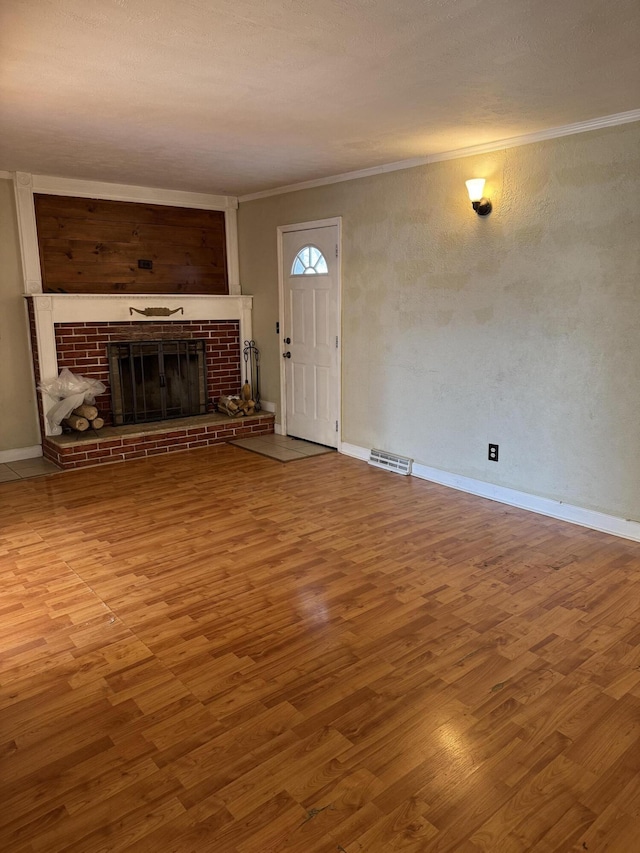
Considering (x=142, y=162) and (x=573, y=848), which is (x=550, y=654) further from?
(x=142, y=162)

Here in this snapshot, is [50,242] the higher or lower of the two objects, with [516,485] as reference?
higher

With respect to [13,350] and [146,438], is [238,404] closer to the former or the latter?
[146,438]

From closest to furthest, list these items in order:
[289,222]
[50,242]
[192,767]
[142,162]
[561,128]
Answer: [192,767] → [561,128] → [142,162] → [50,242] → [289,222]

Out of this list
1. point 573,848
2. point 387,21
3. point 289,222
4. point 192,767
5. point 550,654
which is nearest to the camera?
point 573,848

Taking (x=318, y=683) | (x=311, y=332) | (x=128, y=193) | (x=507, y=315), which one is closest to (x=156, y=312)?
(x=128, y=193)

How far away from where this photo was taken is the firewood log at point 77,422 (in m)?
5.29

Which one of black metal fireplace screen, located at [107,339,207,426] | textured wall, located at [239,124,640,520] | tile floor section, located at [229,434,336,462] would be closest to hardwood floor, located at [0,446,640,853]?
textured wall, located at [239,124,640,520]

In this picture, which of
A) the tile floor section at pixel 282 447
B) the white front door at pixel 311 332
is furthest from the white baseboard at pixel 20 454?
the white front door at pixel 311 332

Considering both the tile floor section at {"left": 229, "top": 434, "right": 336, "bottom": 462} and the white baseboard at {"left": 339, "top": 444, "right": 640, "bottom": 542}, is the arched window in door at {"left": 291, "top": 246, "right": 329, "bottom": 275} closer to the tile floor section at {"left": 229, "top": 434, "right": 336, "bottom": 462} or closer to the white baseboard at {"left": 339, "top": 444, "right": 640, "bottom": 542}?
the tile floor section at {"left": 229, "top": 434, "right": 336, "bottom": 462}

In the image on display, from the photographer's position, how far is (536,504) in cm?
402

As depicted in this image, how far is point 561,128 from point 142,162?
2941 millimetres

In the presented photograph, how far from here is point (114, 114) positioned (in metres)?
3.24

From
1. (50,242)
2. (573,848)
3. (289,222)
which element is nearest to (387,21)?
(573,848)

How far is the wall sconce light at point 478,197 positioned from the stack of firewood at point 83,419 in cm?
360
